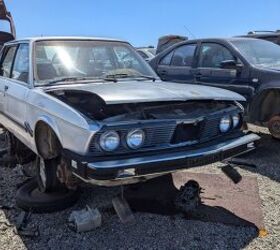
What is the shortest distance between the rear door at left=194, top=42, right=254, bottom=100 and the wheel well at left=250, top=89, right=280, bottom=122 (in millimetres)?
173

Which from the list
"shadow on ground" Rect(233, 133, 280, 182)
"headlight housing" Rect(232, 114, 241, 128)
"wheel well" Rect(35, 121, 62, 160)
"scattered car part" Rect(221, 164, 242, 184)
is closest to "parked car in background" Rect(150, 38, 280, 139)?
"shadow on ground" Rect(233, 133, 280, 182)

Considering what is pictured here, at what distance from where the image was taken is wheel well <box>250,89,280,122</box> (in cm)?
664

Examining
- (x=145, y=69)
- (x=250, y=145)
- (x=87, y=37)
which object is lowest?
(x=250, y=145)

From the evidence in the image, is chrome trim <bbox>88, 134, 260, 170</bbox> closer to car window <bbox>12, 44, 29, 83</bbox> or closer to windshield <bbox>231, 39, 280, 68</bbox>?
car window <bbox>12, 44, 29, 83</bbox>

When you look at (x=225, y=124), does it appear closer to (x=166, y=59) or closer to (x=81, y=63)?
(x=81, y=63)

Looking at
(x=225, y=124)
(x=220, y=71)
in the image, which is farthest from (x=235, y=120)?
(x=220, y=71)

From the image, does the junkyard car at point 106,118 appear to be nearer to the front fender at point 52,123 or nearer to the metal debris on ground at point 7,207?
the front fender at point 52,123

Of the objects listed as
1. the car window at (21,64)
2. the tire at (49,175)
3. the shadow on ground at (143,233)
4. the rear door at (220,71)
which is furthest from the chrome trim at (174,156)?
the rear door at (220,71)

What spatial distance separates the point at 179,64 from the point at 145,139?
4.68 metres

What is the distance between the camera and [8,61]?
6047 millimetres

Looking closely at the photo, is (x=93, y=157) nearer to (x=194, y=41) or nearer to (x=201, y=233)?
(x=201, y=233)

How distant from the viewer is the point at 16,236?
3838mm

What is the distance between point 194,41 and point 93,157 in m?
4.95

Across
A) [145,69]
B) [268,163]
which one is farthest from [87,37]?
[268,163]
